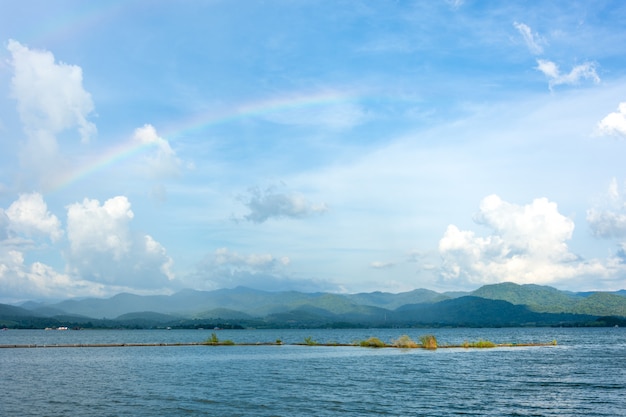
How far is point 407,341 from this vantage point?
137m

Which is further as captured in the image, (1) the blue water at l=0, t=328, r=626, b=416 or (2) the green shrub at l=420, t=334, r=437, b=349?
(2) the green shrub at l=420, t=334, r=437, b=349

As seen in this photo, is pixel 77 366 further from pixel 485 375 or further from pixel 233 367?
pixel 485 375

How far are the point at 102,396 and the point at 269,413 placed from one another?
21.9 metres

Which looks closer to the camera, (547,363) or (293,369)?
(293,369)

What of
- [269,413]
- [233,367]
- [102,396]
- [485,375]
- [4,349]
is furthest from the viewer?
[4,349]

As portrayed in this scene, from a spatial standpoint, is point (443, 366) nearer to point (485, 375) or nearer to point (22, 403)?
point (485, 375)

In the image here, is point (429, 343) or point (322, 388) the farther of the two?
point (429, 343)

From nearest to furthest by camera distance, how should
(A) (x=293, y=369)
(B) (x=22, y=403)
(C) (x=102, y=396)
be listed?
1. (B) (x=22, y=403)
2. (C) (x=102, y=396)
3. (A) (x=293, y=369)

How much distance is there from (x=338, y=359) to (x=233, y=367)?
2151 centimetres

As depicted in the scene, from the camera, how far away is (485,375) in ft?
249

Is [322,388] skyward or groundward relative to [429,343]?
groundward

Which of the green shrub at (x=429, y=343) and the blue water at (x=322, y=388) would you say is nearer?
the blue water at (x=322, y=388)

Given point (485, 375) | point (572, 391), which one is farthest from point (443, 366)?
point (572, 391)

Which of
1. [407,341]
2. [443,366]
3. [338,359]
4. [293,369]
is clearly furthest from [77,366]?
[407,341]
